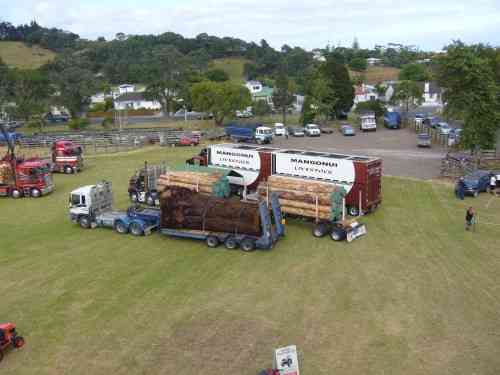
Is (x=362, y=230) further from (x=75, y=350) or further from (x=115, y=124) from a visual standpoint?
(x=115, y=124)

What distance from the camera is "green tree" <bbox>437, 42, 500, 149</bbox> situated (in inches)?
1606

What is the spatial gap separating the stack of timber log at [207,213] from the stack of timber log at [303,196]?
2.78m

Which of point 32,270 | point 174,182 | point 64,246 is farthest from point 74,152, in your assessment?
point 32,270

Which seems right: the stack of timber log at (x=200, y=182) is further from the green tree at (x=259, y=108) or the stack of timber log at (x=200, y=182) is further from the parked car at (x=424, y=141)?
the green tree at (x=259, y=108)

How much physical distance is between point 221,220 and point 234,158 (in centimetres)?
1025

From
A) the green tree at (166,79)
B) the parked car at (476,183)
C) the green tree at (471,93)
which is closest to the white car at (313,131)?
the green tree at (471,93)

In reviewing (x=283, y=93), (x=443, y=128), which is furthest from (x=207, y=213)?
(x=283, y=93)

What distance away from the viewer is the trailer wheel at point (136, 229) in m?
24.7

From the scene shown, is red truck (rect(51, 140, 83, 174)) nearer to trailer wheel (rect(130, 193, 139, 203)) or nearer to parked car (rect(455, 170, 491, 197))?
trailer wheel (rect(130, 193, 139, 203))

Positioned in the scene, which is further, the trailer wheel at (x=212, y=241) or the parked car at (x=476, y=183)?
the parked car at (x=476, y=183)

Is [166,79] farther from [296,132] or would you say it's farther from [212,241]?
[212,241]

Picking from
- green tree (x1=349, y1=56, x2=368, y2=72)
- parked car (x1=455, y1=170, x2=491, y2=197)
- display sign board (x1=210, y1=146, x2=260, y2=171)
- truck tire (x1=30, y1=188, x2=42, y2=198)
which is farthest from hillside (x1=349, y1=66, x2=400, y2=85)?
truck tire (x1=30, y1=188, x2=42, y2=198)

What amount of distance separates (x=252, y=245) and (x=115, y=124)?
213 feet

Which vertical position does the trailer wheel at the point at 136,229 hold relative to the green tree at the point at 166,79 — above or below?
below
